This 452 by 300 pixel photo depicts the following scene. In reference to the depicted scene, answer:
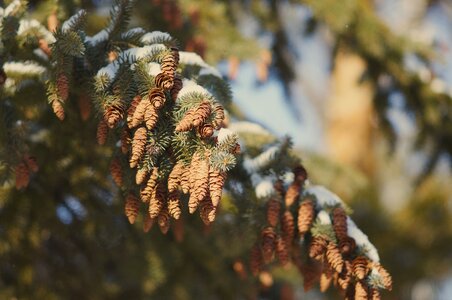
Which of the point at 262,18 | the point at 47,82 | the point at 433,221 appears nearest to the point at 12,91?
the point at 47,82

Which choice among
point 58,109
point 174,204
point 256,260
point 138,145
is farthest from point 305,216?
point 58,109

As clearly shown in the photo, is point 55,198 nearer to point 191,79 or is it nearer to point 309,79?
point 191,79

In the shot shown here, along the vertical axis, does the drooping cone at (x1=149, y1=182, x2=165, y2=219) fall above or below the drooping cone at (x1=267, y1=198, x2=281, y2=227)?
below

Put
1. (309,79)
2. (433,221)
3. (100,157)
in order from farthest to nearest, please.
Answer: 1. (309,79)
2. (433,221)
3. (100,157)

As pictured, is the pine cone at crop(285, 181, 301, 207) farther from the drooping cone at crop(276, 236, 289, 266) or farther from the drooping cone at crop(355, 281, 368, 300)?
the drooping cone at crop(355, 281, 368, 300)

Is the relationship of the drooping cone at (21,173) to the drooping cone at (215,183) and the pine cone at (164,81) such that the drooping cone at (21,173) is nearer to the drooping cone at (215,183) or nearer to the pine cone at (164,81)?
the pine cone at (164,81)

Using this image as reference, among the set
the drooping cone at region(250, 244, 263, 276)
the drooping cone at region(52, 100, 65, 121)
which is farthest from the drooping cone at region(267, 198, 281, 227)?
the drooping cone at region(52, 100, 65, 121)
